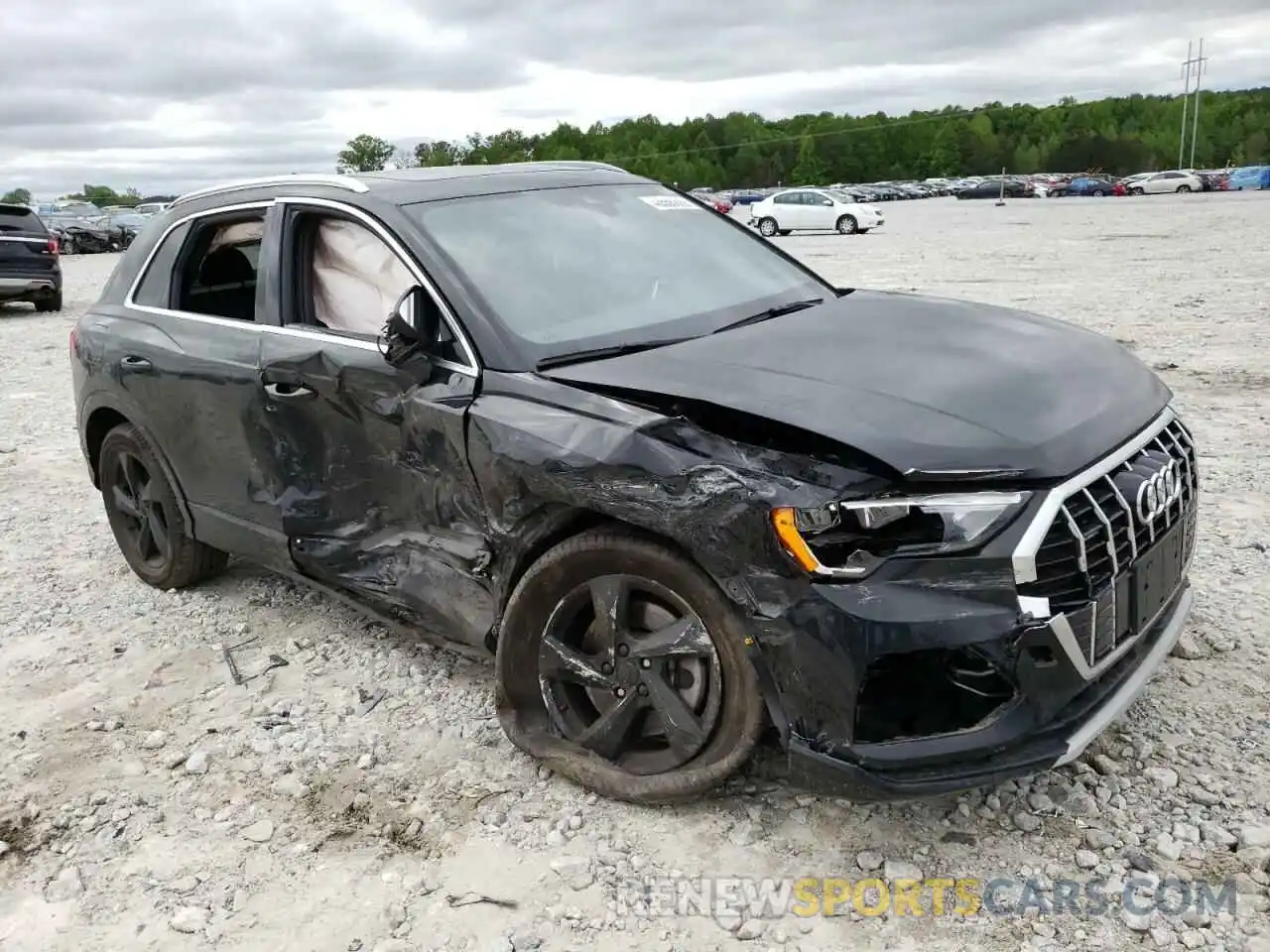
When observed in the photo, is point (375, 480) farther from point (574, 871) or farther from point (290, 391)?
point (574, 871)

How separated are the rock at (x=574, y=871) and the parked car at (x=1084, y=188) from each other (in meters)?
72.1

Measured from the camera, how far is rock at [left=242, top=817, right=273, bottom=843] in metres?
3.12

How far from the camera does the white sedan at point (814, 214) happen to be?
3425 cm

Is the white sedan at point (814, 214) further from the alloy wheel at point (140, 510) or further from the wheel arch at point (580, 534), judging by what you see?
the wheel arch at point (580, 534)

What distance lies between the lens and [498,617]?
333cm

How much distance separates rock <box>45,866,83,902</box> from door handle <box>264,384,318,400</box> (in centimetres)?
160

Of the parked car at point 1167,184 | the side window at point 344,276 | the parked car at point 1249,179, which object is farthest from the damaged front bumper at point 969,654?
the parked car at point 1249,179

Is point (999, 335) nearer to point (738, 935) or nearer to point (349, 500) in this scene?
point (738, 935)

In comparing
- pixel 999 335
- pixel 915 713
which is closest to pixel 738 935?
pixel 915 713

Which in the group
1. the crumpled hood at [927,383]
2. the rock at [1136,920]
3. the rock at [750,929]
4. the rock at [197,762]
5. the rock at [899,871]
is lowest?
the rock at [197,762]

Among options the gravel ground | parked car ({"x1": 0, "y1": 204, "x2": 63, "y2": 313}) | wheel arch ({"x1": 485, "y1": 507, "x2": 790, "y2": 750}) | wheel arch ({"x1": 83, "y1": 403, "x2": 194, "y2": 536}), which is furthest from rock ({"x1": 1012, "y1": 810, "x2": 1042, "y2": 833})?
parked car ({"x1": 0, "y1": 204, "x2": 63, "y2": 313})

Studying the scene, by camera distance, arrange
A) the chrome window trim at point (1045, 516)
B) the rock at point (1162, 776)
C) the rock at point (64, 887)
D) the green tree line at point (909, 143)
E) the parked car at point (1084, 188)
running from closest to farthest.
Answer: the chrome window trim at point (1045, 516) < the rock at point (64, 887) < the rock at point (1162, 776) < the parked car at point (1084, 188) < the green tree line at point (909, 143)

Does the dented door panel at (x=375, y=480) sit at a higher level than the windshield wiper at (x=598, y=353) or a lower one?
lower

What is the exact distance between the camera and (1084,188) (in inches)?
2756
